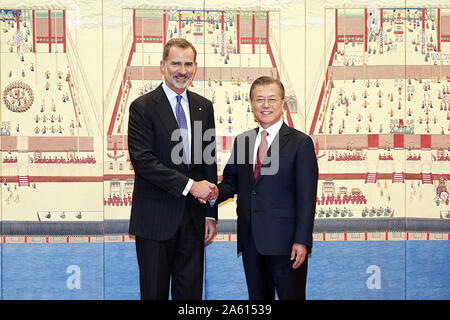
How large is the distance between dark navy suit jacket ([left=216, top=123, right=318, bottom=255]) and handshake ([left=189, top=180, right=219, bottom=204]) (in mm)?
177

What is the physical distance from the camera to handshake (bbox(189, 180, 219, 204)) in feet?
7.77

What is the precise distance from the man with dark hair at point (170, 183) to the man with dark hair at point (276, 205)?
0.27m

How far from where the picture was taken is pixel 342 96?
3.26m

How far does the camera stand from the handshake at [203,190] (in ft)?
7.77

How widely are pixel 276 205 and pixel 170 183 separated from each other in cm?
56

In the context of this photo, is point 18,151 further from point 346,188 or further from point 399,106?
point 399,106

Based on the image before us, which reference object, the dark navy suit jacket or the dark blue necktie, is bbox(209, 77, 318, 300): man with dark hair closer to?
the dark navy suit jacket

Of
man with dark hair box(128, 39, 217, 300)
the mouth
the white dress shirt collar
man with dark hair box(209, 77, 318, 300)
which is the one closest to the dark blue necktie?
man with dark hair box(128, 39, 217, 300)

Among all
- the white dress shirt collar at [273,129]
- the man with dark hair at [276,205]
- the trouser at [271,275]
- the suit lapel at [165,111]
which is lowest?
the trouser at [271,275]

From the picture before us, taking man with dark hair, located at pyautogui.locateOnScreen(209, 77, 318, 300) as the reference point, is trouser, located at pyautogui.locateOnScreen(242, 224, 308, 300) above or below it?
below

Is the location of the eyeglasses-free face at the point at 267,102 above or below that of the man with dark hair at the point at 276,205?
above

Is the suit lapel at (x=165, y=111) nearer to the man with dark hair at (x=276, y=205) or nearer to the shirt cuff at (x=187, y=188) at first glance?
the shirt cuff at (x=187, y=188)

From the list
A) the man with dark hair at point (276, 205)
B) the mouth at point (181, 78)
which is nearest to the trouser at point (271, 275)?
the man with dark hair at point (276, 205)

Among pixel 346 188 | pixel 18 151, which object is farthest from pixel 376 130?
pixel 18 151
